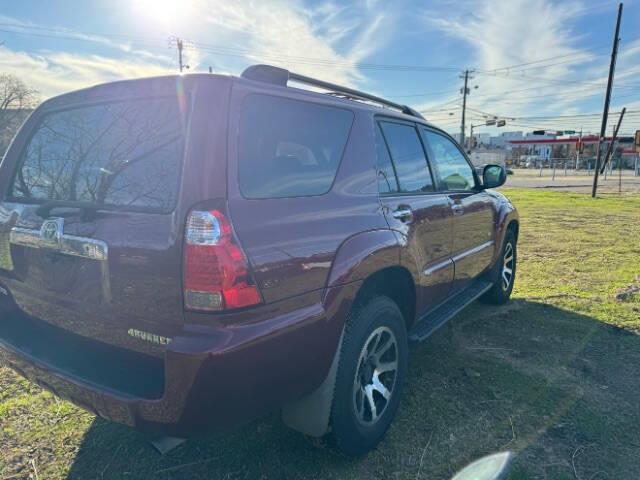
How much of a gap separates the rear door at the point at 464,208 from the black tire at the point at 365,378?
115cm

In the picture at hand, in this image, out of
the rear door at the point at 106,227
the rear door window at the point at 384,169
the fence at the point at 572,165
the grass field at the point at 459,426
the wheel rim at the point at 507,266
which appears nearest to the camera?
the rear door at the point at 106,227

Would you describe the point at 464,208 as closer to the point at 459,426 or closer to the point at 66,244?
the point at 459,426

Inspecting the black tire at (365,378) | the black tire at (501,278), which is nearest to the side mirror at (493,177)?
the black tire at (501,278)

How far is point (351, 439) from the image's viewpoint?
2.19 meters

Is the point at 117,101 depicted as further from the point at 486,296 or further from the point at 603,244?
the point at 603,244

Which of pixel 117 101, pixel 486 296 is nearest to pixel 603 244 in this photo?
pixel 486 296

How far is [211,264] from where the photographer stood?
1595mm

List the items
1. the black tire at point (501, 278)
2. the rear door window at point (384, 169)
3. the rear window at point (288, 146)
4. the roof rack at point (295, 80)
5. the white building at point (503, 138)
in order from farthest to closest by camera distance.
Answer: the white building at point (503, 138) → the black tire at point (501, 278) → the rear door window at point (384, 169) → the roof rack at point (295, 80) → the rear window at point (288, 146)

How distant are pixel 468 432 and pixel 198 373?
→ 172 centimetres

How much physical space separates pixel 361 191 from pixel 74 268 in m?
1.38

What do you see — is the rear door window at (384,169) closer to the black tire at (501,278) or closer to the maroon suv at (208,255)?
the maroon suv at (208,255)

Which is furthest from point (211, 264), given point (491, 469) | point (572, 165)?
point (572, 165)

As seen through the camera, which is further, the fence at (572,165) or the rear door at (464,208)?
the fence at (572,165)

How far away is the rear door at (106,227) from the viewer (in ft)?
5.50
